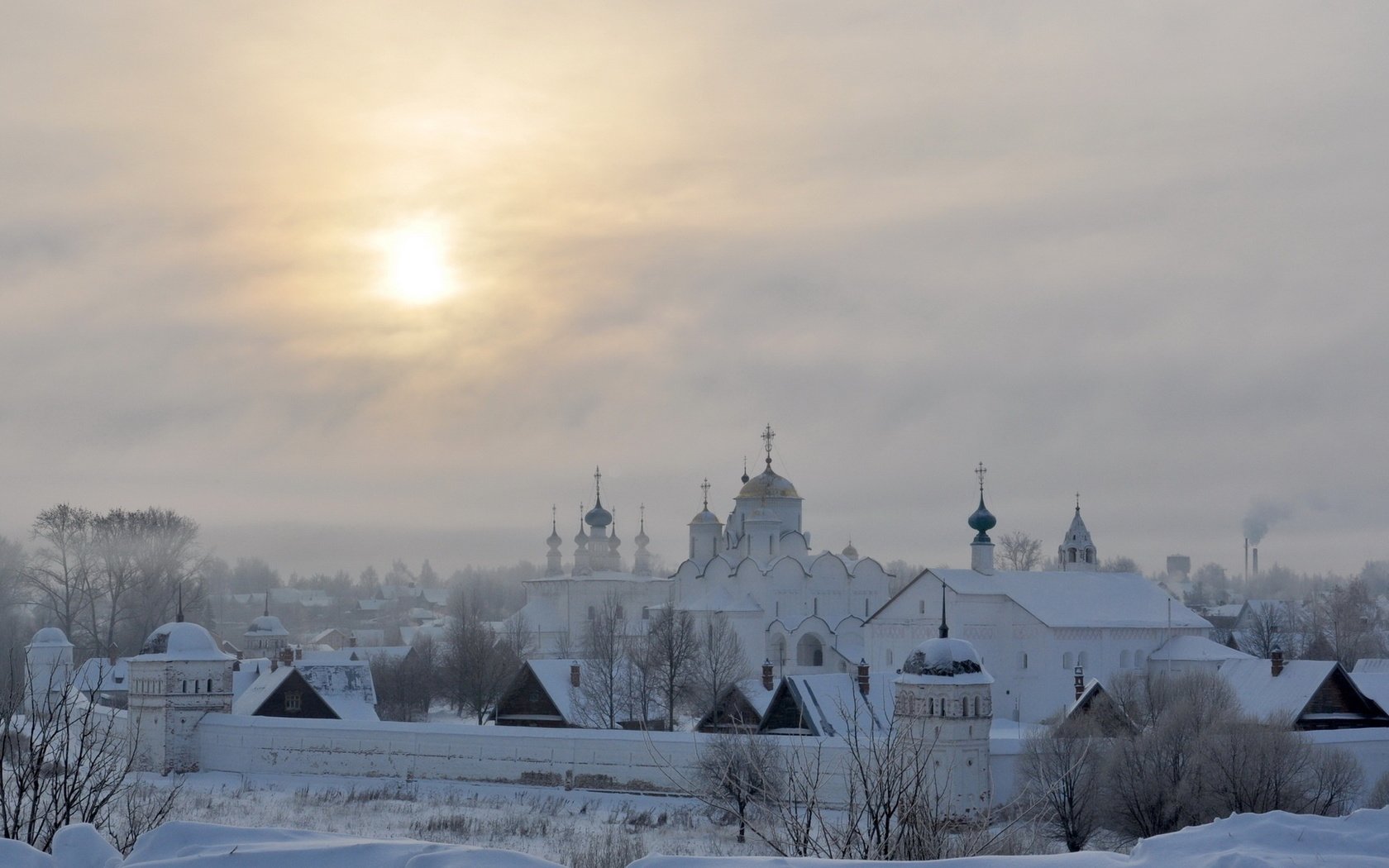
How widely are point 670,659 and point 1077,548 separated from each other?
48.0 feet

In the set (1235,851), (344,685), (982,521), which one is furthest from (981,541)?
(1235,851)

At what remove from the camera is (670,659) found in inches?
1469

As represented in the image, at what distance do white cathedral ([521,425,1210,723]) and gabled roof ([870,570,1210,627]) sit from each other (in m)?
0.05

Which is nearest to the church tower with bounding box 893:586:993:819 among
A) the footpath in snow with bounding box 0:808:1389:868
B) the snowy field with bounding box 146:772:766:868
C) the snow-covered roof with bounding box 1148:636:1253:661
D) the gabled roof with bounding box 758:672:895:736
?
the snowy field with bounding box 146:772:766:868

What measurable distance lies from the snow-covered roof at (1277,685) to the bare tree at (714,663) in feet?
36.9

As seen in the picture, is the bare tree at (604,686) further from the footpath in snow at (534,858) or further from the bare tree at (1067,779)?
the footpath in snow at (534,858)

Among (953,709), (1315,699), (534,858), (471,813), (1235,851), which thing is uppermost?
(534,858)

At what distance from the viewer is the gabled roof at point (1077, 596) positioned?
38000 mm

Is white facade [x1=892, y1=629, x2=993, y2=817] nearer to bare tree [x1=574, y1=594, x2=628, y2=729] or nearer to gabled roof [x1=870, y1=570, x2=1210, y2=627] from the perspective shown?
bare tree [x1=574, y1=594, x2=628, y2=729]

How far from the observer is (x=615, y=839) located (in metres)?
21.4

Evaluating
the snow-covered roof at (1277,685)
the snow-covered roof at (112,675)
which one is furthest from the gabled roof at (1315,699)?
the snow-covered roof at (112,675)

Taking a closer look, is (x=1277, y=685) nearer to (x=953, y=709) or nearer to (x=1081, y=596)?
(x=1081, y=596)

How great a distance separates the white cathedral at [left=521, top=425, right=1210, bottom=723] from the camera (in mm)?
37531

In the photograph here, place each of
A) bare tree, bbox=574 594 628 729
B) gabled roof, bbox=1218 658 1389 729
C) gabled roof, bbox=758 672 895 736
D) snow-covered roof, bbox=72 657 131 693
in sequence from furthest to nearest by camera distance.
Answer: snow-covered roof, bbox=72 657 131 693, bare tree, bbox=574 594 628 729, gabled roof, bbox=1218 658 1389 729, gabled roof, bbox=758 672 895 736
